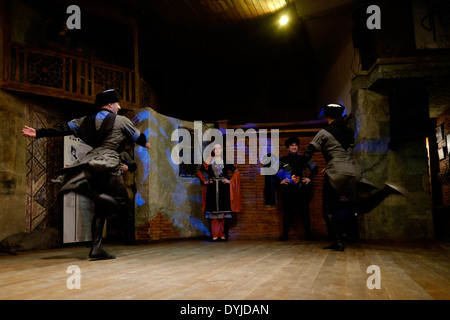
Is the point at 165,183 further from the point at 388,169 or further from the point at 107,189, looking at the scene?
the point at 388,169

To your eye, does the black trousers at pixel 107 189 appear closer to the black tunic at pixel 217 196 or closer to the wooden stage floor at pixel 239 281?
the wooden stage floor at pixel 239 281

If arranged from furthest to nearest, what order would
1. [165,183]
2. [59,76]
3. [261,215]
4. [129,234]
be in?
[59,76] → [261,215] → [165,183] → [129,234]

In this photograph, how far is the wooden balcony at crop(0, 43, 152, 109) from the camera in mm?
7480

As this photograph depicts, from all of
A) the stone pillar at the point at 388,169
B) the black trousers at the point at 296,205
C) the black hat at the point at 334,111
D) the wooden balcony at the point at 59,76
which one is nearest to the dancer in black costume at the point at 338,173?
the black hat at the point at 334,111

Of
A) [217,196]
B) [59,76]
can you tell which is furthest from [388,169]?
[59,76]

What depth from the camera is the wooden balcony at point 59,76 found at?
24.5ft

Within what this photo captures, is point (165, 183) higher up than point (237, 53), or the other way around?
point (237, 53)

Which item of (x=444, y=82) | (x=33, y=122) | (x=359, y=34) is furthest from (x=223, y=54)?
(x=444, y=82)

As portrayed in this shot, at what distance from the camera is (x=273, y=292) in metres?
2.10

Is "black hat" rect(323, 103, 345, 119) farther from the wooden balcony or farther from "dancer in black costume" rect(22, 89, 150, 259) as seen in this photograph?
the wooden balcony

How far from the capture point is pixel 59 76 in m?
8.22

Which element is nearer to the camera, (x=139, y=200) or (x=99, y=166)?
(x=99, y=166)

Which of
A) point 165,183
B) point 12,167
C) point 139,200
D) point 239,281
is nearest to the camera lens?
point 239,281

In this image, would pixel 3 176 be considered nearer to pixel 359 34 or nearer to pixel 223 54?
pixel 223 54
